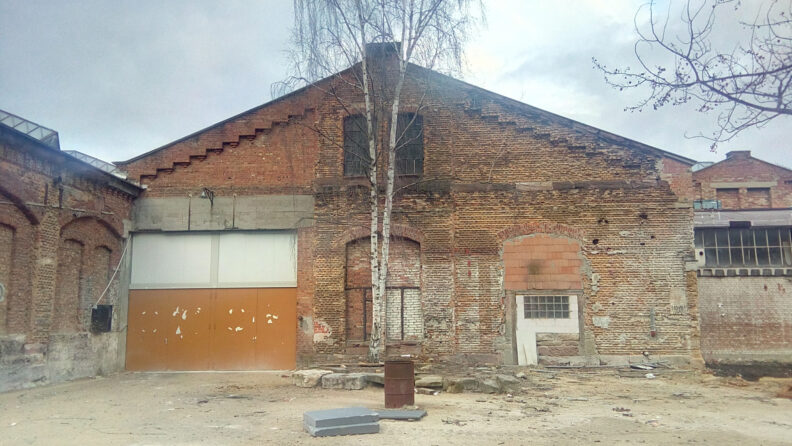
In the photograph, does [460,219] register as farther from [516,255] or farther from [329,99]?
[329,99]

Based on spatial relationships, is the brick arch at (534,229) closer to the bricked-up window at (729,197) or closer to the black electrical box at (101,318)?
the black electrical box at (101,318)

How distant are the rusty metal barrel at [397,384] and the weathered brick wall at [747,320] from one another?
15076mm

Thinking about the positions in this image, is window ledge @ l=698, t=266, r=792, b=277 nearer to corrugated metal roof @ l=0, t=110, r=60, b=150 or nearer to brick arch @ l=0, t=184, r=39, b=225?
brick arch @ l=0, t=184, r=39, b=225

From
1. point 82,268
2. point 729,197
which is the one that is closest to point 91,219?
point 82,268

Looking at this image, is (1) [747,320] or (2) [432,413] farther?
(1) [747,320]

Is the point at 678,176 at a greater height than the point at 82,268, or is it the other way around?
→ the point at 678,176

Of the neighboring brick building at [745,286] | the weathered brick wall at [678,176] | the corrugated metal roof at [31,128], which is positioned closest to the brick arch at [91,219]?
the corrugated metal roof at [31,128]

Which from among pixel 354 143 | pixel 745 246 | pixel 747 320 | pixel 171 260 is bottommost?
pixel 747 320

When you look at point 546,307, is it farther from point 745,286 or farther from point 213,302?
point 745,286

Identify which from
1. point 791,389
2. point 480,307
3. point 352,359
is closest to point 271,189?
point 352,359

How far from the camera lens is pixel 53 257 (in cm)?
1326

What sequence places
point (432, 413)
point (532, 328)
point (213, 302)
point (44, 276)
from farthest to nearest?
point (213, 302), point (532, 328), point (44, 276), point (432, 413)

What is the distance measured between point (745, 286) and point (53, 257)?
21.1m

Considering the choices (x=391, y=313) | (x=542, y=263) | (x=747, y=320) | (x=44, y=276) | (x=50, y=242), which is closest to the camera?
(x=44, y=276)
